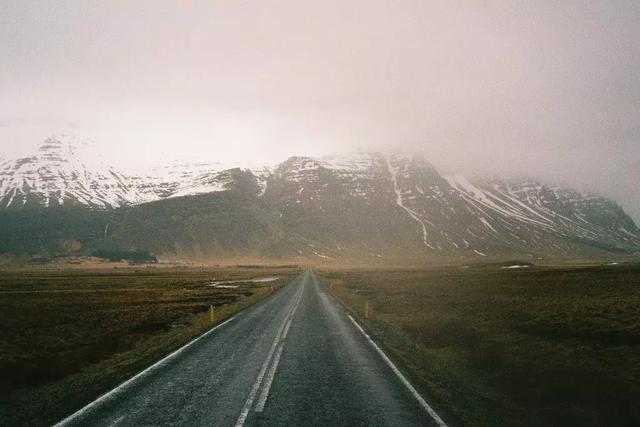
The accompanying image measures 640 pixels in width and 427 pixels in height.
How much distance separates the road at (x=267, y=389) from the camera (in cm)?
1154

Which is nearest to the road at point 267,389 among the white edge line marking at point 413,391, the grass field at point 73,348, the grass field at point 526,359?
the white edge line marking at point 413,391

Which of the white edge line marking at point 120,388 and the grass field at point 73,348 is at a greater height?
the white edge line marking at point 120,388

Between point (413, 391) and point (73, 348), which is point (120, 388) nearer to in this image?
point (413, 391)

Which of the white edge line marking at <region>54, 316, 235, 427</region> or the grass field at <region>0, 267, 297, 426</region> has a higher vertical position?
the white edge line marking at <region>54, 316, 235, 427</region>

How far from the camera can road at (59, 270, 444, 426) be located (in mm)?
11539

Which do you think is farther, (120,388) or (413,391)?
(120,388)

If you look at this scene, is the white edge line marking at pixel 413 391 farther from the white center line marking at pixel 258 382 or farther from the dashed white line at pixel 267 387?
the white center line marking at pixel 258 382

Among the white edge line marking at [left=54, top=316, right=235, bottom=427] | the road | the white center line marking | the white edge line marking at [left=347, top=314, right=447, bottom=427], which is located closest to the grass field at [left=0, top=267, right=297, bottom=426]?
the white edge line marking at [left=54, top=316, right=235, bottom=427]

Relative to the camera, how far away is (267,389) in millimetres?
14219

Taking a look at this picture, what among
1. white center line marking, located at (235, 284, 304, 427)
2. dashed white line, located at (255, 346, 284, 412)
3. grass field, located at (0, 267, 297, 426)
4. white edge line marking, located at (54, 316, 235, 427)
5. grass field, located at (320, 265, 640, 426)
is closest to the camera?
white center line marking, located at (235, 284, 304, 427)

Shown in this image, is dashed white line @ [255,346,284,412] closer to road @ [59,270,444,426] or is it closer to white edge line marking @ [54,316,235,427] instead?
road @ [59,270,444,426]

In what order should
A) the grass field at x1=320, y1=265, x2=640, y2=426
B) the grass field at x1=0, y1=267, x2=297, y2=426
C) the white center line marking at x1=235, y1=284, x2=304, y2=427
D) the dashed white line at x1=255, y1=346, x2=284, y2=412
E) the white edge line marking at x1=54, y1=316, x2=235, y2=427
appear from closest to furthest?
the white center line marking at x1=235, y1=284, x2=304, y2=427
the white edge line marking at x1=54, y1=316, x2=235, y2=427
the dashed white line at x1=255, y1=346, x2=284, y2=412
the grass field at x1=320, y1=265, x2=640, y2=426
the grass field at x1=0, y1=267, x2=297, y2=426

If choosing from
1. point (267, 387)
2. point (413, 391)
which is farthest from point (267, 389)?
point (413, 391)

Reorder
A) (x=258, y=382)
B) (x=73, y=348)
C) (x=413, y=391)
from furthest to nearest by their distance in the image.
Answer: (x=73, y=348) < (x=258, y=382) < (x=413, y=391)
